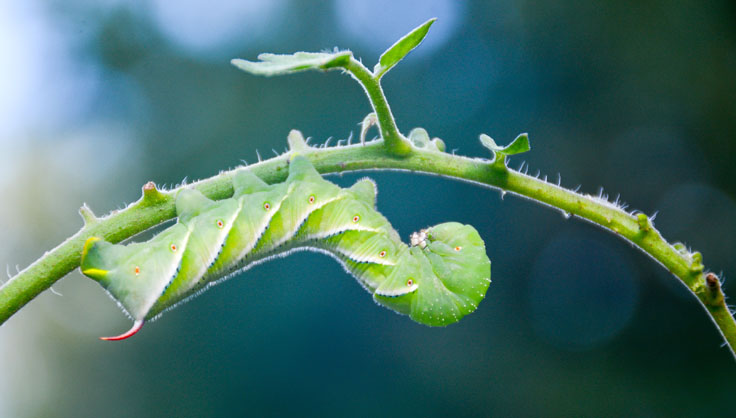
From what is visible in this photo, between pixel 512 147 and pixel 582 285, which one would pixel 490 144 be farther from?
pixel 582 285

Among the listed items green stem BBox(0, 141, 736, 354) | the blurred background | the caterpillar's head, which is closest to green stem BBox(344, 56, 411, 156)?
green stem BBox(0, 141, 736, 354)

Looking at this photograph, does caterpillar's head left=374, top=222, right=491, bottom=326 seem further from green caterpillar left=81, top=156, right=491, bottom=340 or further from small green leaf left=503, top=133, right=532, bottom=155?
small green leaf left=503, top=133, right=532, bottom=155

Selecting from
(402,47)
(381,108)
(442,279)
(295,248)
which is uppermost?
(402,47)

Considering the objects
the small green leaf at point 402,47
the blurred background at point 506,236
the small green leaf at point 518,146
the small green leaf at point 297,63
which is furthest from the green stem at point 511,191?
the blurred background at point 506,236

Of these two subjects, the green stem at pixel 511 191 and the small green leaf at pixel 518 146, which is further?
the green stem at pixel 511 191

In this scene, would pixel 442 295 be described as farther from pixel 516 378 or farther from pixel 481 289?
pixel 516 378

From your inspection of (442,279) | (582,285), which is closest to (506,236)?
(582,285)

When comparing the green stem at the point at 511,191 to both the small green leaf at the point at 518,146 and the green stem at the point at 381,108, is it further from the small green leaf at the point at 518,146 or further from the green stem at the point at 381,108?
the small green leaf at the point at 518,146
